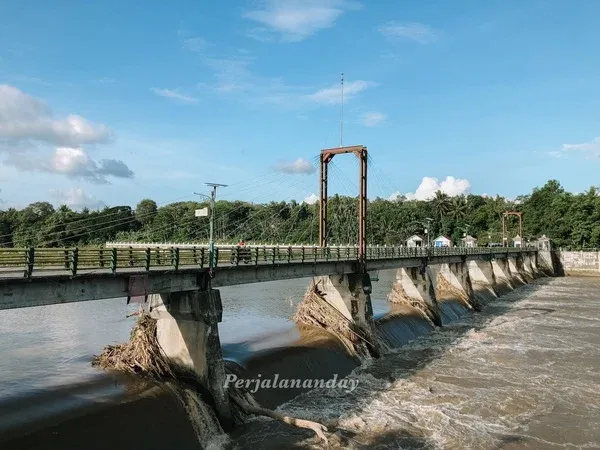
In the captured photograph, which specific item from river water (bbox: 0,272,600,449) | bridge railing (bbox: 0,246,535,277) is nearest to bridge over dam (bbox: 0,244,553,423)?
bridge railing (bbox: 0,246,535,277)

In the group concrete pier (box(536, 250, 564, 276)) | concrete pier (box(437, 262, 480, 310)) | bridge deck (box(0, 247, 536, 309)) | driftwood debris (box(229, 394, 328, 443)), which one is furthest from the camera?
concrete pier (box(536, 250, 564, 276))

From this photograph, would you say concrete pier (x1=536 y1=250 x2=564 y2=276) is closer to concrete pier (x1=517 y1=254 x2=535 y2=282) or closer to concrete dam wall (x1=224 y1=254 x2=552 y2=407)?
concrete pier (x1=517 y1=254 x2=535 y2=282)

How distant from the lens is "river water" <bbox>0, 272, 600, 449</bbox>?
674 inches

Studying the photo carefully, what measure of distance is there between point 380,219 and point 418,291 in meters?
104

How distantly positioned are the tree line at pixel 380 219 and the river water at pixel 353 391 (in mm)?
65602

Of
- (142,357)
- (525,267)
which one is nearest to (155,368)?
(142,357)

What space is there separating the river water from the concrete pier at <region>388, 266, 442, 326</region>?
2.34 m

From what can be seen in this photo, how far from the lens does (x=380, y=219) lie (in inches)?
5782

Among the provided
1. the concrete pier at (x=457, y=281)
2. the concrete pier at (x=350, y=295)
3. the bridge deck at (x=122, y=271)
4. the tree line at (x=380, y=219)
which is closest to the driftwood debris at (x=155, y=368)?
the bridge deck at (x=122, y=271)

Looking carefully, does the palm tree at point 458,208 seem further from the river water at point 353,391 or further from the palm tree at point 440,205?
the river water at point 353,391

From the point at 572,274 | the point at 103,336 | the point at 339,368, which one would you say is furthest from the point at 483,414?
the point at 572,274

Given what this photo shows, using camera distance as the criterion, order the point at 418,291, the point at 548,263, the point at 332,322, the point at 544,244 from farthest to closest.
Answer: the point at 544,244, the point at 548,263, the point at 418,291, the point at 332,322

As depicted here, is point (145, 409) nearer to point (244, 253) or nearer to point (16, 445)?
point (16, 445)

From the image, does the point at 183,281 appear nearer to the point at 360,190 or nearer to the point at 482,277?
the point at 360,190
